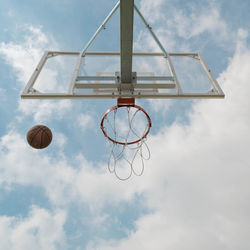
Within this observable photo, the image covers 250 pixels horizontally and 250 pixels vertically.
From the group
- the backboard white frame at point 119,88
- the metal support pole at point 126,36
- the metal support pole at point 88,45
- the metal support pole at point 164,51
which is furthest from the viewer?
the metal support pole at point 164,51

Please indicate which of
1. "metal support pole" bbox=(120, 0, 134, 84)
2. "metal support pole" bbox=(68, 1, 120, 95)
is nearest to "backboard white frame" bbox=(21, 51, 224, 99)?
"metal support pole" bbox=(68, 1, 120, 95)

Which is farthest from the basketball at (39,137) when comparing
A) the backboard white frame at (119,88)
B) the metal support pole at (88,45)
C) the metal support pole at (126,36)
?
the metal support pole at (126,36)

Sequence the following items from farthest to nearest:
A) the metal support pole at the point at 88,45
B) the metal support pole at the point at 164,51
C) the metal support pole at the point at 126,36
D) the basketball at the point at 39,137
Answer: the basketball at the point at 39,137, the metal support pole at the point at 164,51, the metal support pole at the point at 88,45, the metal support pole at the point at 126,36

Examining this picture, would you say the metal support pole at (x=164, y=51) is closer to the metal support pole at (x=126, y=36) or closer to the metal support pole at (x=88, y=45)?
the metal support pole at (x=88, y=45)

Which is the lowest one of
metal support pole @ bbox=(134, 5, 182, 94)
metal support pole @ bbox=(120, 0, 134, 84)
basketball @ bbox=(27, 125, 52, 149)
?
basketball @ bbox=(27, 125, 52, 149)

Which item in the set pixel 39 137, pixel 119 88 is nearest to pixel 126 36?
pixel 119 88

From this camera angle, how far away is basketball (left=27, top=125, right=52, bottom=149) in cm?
456

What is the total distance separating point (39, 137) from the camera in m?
4.62

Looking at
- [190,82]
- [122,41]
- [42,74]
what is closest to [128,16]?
[122,41]

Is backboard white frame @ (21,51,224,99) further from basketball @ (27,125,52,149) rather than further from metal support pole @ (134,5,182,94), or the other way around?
basketball @ (27,125,52,149)

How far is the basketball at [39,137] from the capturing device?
456 centimetres

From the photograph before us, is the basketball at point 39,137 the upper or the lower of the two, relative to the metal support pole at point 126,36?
lower

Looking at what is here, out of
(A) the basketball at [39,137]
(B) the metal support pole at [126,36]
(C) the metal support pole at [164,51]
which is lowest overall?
(A) the basketball at [39,137]

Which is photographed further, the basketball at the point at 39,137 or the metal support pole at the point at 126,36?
the basketball at the point at 39,137
